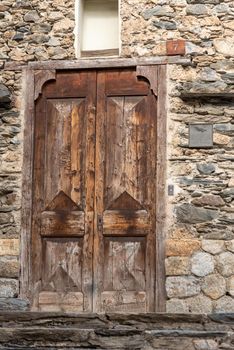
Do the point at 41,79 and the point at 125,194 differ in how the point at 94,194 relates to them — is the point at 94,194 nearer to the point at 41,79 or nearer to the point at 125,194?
the point at 125,194

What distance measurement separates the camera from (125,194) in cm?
681

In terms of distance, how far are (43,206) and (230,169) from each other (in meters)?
1.82

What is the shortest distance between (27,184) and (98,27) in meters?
1.74

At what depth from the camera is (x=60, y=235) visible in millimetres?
6836

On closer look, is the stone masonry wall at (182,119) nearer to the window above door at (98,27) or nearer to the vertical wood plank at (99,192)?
the window above door at (98,27)

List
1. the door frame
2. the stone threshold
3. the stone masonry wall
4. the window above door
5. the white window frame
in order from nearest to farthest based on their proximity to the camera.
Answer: the stone threshold, the stone masonry wall, the door frame, the white window frame, the window above door

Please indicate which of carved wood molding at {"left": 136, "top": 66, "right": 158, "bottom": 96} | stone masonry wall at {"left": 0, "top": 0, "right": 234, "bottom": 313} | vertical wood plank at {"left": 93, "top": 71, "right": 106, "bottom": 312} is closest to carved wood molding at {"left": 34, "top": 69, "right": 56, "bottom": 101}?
stone masonry wall at {"left": 0, "top": 0, "right": 234, "bottom": 313}

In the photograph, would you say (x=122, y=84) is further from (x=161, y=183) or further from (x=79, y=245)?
(x=79, y=245)

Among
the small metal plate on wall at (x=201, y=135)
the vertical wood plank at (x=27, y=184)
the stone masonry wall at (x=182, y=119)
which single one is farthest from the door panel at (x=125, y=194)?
the vertical wood plank at (x=27, y=184)

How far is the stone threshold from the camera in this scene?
451cm

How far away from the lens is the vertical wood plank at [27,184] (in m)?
6.82

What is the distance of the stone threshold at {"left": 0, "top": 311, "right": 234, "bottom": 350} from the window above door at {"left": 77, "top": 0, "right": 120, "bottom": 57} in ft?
10.1

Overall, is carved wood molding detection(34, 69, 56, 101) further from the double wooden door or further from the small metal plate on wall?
the small metal plate on wall

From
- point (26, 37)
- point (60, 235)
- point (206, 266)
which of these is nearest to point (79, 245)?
point (60, 235)
